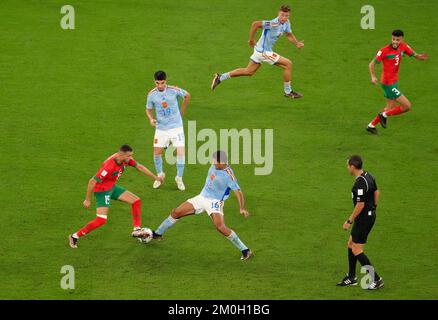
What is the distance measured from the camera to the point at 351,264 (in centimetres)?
1764

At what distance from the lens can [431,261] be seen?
→ 18750 mm

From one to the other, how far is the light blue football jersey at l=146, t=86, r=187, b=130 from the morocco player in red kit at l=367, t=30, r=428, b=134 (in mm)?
5393

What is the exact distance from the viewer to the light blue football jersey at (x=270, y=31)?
82.0 ft

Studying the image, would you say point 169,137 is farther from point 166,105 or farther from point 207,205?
point 207,205

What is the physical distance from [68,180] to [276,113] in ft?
22.1

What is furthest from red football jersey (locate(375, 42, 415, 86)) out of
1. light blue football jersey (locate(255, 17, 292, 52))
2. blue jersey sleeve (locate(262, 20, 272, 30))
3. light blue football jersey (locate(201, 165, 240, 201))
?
light blue football jersey (locate(201, 165, 240, 201))

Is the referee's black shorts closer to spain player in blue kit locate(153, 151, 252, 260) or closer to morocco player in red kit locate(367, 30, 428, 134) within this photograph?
spain player in blue kit locate(153, 151, 252, 260)

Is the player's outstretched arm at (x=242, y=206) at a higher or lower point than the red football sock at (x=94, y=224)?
higher

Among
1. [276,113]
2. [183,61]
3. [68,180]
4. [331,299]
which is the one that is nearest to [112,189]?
[68,180]

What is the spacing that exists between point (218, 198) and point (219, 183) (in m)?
0.35

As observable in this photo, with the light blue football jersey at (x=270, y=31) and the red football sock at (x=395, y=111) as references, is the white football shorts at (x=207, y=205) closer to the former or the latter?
the red football sock at (x=395, y=111)

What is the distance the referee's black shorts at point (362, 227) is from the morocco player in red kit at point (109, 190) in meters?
4.49

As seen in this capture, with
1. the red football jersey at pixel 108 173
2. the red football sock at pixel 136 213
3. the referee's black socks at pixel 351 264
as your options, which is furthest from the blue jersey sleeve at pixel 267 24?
the referee's black socks at pixel 351 264

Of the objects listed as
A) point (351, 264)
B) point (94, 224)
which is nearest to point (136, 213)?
point (94, 224)
